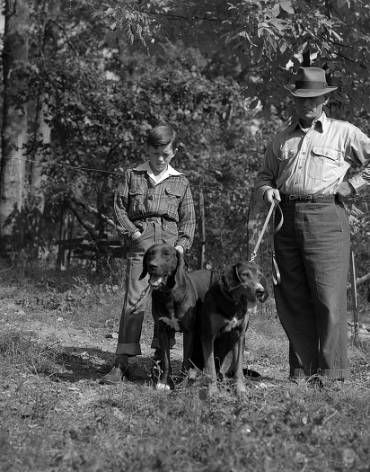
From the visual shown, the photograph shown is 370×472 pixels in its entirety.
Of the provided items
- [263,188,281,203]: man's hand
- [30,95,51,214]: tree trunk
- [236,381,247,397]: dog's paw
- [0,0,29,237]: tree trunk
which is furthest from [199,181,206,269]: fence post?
[236,381,247,397]: dog's paw

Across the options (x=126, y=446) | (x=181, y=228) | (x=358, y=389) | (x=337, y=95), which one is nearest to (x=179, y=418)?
(x=126, y=446)

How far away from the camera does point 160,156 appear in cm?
605

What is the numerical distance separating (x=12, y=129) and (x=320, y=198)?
836 centimetres

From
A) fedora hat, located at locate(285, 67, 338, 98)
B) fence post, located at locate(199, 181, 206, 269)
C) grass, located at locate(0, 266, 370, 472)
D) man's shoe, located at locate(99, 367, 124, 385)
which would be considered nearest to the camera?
grass, located at locate(0, 266, 370, 472)

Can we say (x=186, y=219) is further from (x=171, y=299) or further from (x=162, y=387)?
(x=162, y=387)

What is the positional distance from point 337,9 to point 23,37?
6.32 m

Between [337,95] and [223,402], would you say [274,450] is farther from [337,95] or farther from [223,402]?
[337,95]

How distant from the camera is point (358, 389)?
218 inches

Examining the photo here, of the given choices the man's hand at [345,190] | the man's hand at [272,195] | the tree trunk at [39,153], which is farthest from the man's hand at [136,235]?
the tree trunk at [39,153]

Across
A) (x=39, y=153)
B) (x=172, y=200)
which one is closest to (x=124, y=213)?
(x=172, y=200)

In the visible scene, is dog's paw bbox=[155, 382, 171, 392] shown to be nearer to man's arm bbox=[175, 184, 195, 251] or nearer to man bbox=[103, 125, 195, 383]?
man bbox=[103, 125, 195, 383]

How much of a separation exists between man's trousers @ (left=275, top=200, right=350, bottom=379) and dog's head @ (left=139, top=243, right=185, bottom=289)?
0.90 meters

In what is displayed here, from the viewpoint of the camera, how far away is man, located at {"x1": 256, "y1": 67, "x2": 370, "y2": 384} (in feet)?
18.1

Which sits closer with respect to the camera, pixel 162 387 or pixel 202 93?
pixel 162 387
